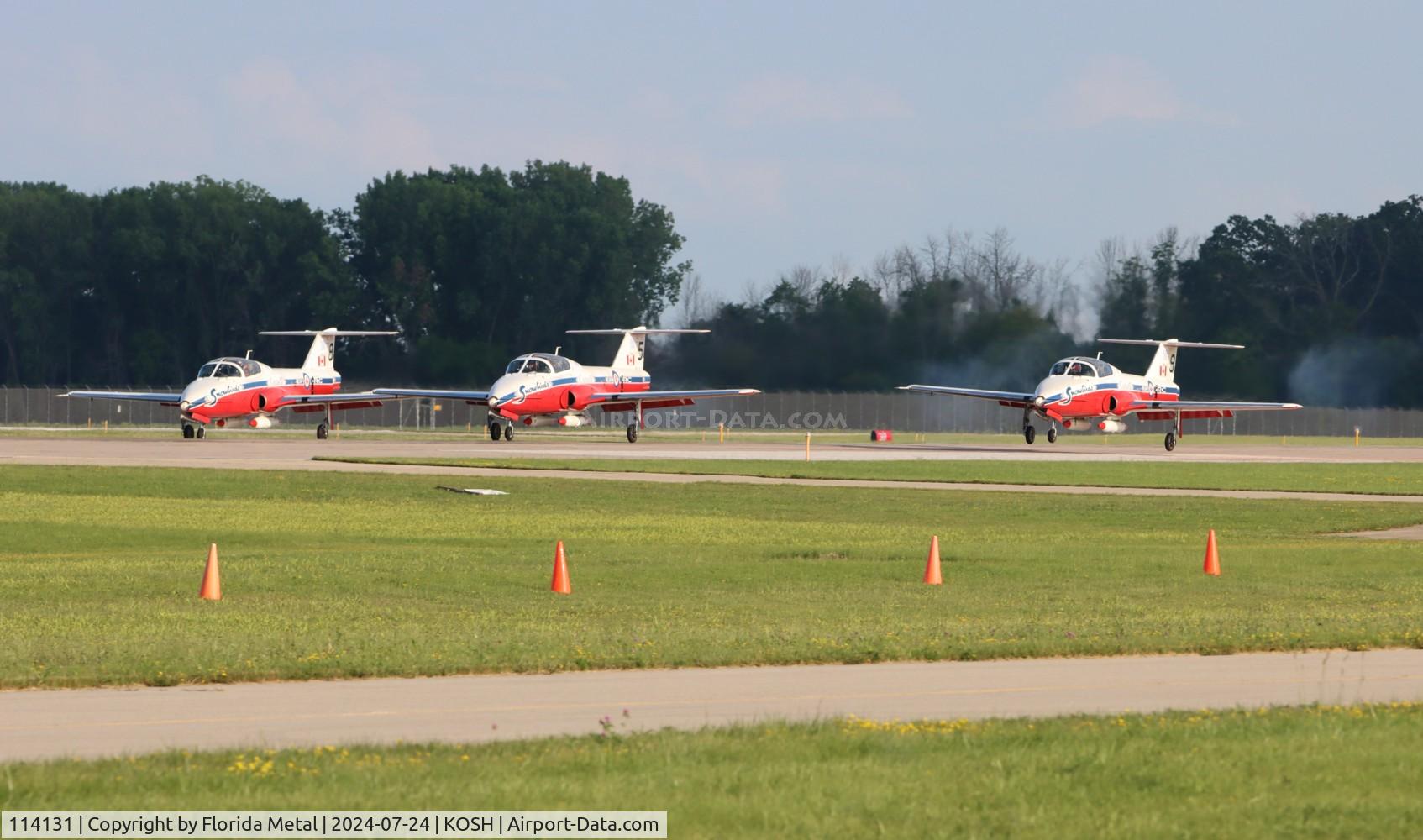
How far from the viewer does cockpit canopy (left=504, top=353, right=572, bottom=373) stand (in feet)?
220

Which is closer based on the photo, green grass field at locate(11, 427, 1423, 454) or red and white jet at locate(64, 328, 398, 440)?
red and white jet at locate(64, 328, 398, 440)

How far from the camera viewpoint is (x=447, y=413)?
9888 cm

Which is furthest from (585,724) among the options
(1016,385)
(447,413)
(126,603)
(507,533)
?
(447,413)

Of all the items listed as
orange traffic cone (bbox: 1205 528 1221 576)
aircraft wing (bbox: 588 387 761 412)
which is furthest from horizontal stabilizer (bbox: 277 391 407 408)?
orange traffic cone (bbox: 1205 528 1221 576)

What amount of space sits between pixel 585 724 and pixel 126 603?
8.97 metres

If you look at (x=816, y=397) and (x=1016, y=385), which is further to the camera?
(x=816, y=397)

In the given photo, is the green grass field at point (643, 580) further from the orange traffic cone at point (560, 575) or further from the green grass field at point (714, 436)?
the green grass field at point (714, 436)

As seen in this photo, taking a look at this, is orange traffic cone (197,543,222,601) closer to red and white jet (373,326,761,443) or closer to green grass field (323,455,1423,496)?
green grass field (323,455,1423,496)

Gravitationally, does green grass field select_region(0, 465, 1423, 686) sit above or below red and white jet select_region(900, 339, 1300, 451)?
below

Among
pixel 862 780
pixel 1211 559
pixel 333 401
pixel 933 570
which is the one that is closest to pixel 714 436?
pixel 333 401

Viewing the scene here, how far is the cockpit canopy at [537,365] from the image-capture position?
67125mm

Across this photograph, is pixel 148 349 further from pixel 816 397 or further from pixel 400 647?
pixel 400 647

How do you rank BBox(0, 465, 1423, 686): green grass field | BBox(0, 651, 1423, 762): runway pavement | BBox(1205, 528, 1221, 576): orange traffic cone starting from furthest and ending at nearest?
BBox(1205, 528, 1221, 576): orange traffic cone < BBox(0, 465, 1423, 686): green grass field < BBox(0, 651, 1423, 762): runway pavement

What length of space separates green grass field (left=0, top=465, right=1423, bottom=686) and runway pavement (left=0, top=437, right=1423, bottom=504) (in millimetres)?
3628
